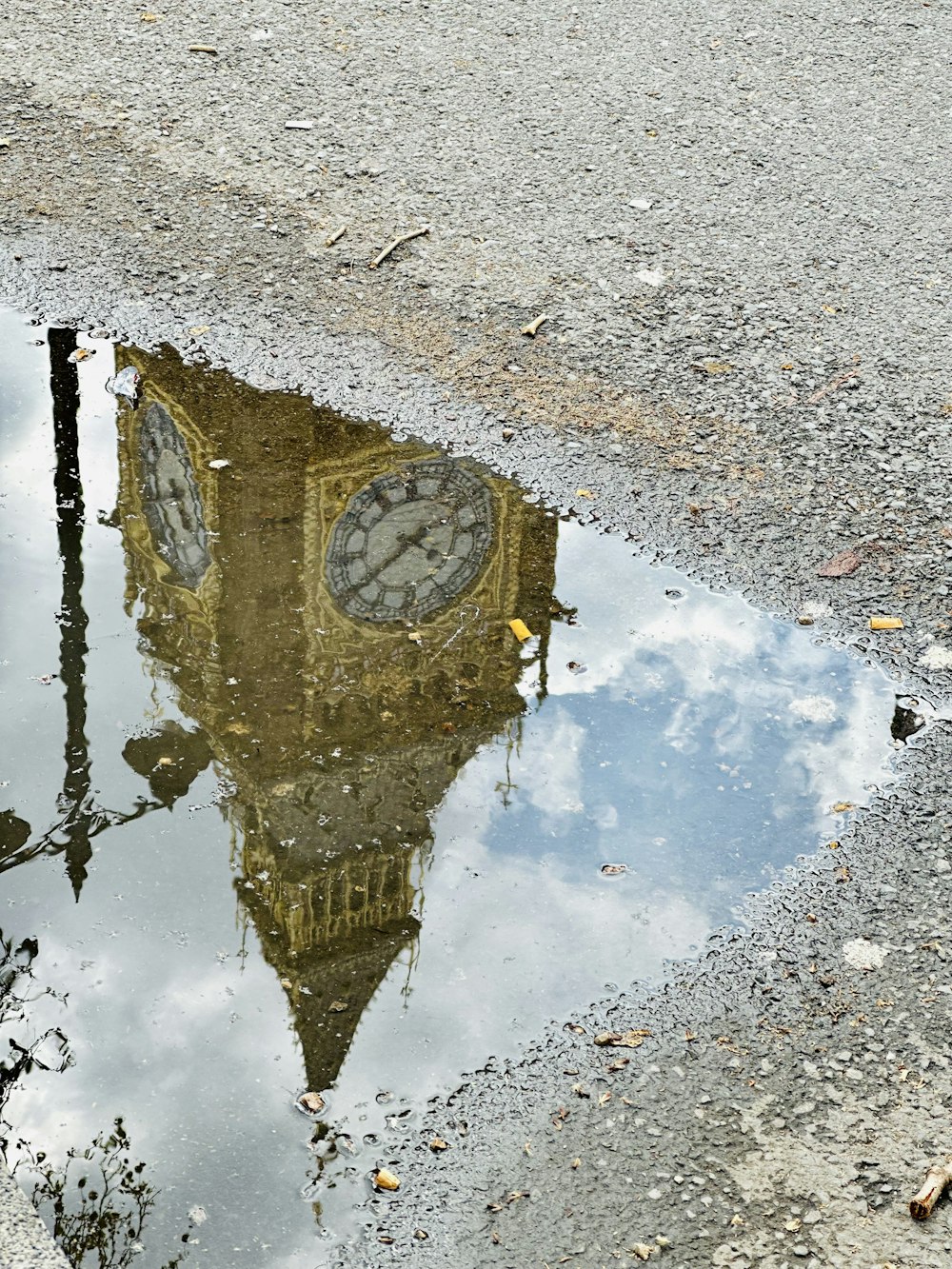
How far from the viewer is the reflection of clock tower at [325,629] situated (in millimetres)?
3947

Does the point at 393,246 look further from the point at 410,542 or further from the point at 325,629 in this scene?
the point at 325,629

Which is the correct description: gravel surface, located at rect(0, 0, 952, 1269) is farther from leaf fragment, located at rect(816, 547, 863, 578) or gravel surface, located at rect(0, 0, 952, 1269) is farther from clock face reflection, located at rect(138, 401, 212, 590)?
clock face reflection, located at rect(138, 401, 212, 590)

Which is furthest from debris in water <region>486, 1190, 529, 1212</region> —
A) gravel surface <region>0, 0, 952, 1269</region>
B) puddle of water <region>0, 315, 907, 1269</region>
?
puddle of water <region>0, 315, 907, 1269</region>

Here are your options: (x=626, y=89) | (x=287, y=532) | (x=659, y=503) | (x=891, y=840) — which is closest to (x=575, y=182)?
(x=626, y=89)

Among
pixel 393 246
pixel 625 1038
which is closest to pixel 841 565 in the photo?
pixel 625 1038

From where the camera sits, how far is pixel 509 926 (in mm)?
3873

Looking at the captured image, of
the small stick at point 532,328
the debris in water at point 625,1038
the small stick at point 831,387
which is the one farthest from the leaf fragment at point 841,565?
the debris in water at point 625,1038

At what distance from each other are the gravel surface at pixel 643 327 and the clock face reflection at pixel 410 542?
0.27 meters

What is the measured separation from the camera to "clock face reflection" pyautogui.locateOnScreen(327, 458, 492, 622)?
5.12m

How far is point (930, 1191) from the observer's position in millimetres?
3020

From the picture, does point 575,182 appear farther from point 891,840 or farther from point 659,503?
point 891,840

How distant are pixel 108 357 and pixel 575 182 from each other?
2.88 metres

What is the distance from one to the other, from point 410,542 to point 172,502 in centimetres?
101

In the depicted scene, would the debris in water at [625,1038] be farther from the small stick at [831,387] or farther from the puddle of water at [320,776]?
the small stick at [831,387]
